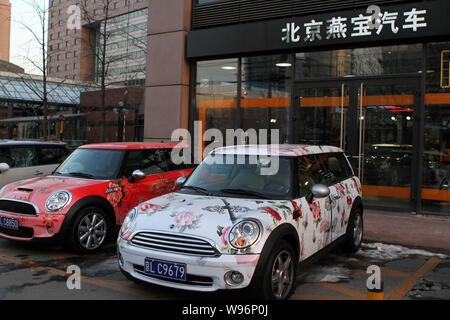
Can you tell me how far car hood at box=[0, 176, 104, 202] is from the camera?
19.4 feet

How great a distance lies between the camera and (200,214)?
412 centimetres

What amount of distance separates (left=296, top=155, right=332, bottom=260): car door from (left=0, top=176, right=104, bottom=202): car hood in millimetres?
3134

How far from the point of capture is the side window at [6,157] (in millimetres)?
8734

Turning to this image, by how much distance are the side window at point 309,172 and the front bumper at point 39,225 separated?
3229 mm

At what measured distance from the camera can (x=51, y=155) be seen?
30.5 feet

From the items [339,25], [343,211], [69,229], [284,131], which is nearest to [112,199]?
[69,229]

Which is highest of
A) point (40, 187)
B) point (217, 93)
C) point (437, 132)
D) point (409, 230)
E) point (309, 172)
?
point (217, 93)

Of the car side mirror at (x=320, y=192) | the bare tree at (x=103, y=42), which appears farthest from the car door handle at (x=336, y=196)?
the bare tree at (x=103, y=42)

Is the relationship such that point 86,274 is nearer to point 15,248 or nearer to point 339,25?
point 15,248

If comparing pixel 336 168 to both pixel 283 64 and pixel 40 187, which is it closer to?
pixel 40 187

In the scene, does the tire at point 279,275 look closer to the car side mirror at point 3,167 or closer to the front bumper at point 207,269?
the front bumper at point 207,269

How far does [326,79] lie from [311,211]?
647 cm

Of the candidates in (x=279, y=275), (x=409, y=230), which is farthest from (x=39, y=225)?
(x=409, y=230)

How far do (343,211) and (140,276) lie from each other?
9.85 feet
